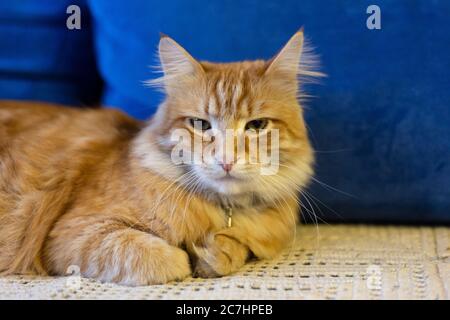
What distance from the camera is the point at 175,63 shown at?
175 cm

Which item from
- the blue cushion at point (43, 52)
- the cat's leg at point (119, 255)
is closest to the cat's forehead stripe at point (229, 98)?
the cat's leg at point (119, 255)

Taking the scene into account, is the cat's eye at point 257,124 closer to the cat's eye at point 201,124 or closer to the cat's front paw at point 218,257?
the cat's eye at point 201,124

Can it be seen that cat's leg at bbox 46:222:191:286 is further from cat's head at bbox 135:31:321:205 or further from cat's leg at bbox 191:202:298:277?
cat's head at bbox 135:31:321:205

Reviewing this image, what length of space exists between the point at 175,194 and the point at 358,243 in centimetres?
61

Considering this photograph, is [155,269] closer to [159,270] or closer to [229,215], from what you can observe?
[159,270]

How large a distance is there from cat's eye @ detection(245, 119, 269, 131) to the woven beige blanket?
385mm

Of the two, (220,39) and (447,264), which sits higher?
(220,39)

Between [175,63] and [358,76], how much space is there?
0.64 meters

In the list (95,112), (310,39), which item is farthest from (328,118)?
(95,112)

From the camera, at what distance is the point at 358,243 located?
1.90m

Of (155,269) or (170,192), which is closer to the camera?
(155,269)

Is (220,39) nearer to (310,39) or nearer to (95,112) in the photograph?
(310,39)

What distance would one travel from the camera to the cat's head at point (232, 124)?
1606mm

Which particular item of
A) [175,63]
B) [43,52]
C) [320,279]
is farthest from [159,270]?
[43,52]
